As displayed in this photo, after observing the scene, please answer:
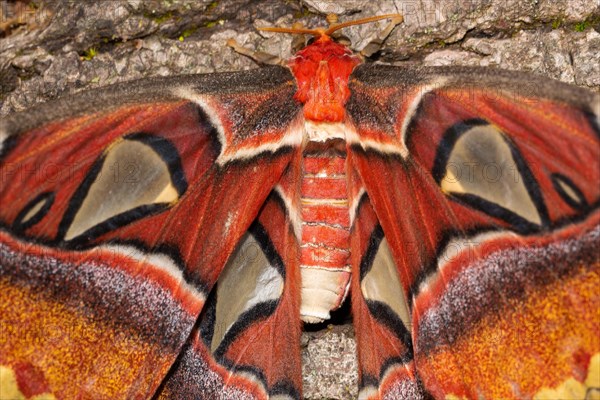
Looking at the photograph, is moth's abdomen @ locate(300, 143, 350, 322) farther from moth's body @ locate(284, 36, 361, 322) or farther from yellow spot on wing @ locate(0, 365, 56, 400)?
yellow spot on wing @ locate(0, 365, 56, 400)

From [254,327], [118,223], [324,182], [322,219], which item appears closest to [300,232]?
[322,219]

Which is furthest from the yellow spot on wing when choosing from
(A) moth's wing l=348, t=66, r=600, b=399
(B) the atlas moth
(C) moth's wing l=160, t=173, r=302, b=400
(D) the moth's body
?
(A) moth's wing l=348, t=66, r=600, b=399

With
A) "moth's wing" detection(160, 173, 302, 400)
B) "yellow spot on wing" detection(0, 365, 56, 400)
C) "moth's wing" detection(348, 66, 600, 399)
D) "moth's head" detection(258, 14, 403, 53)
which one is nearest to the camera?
"moth's wing" detection(348, 66, 600, 399)

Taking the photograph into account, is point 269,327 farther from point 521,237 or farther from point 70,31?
point 70,31

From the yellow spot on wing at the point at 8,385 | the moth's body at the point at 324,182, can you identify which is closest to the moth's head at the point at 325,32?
the moth's body at the point at 324,182

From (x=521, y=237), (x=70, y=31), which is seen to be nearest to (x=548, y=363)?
(x=521, y=237)

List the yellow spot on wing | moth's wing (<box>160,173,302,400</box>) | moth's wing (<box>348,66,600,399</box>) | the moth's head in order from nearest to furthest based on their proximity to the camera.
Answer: moth's wing (<box>348,66,600,399</box>), the yellow spot on wing, moth's wing (<box>160,173,302,400</box>), the moth's head

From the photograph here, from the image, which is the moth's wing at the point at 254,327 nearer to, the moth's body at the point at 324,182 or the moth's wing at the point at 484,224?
the moth's body at the point at 324,182
